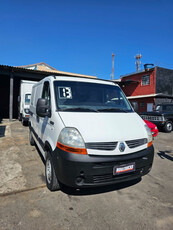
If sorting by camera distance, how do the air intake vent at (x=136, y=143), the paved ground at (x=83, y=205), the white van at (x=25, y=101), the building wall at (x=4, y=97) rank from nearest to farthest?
the paved ground at (x=83, y=205), the air intake vent at (x=136, y=143), the white van at (x=25, y=101), the building wall at (x=4, y=97)

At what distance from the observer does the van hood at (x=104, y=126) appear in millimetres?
2363

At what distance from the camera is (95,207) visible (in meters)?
2.43

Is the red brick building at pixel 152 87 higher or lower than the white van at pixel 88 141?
higher

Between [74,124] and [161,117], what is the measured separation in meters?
8.67

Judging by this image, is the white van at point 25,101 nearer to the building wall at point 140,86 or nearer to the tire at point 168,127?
the tire at point 168,127

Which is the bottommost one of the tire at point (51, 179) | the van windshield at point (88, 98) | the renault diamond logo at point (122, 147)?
the tire at point (51, 179)

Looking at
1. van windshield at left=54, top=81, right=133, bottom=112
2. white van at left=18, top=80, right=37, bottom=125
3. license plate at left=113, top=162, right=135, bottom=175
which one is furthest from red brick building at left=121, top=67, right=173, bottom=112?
license plate at left=113, top=162, right=135, bottom=175

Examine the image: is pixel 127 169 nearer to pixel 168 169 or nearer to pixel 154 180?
pixel 154 180

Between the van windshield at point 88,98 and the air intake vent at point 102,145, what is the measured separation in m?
0.80

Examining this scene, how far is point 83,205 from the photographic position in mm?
2467

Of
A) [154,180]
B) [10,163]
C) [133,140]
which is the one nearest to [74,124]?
[133,140]

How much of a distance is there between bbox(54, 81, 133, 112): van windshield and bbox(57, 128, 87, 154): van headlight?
0.58 m

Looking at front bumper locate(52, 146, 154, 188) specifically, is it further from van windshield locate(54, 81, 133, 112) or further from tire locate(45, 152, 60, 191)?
van windshield locate(54, 81, 133, 112)

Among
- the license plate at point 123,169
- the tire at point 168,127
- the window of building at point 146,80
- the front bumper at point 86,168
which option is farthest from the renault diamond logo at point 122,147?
the window of building at point 146,80
